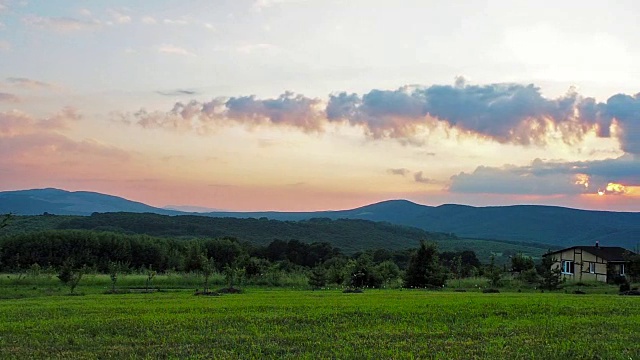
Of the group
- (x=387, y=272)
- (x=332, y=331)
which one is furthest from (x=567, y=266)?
(x=332, y=331)

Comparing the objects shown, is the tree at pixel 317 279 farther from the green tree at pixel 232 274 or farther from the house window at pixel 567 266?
the house window at pixel 567 266

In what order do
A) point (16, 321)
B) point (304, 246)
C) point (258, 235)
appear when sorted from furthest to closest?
point (258, 235) → point (304, 246) → point (16, 321)

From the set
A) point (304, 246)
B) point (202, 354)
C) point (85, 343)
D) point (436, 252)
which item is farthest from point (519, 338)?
point (304, 246)

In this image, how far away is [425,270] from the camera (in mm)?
56750

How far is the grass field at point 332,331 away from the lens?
1616 cm

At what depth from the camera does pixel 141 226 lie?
138250mm

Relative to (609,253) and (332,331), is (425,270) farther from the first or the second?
(332,331)

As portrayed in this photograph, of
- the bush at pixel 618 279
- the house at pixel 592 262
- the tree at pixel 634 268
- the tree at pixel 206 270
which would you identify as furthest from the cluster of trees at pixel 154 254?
the tree at pixel 634 268

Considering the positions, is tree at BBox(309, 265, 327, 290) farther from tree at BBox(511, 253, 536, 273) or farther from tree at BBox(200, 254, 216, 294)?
tree at BBox(511, 253, 536, 273)

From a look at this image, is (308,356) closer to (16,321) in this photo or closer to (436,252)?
(16,321)

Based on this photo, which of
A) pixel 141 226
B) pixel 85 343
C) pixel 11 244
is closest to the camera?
pixel 85 343

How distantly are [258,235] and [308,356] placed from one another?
441ft

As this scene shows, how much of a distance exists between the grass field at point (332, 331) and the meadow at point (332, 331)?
0.03m

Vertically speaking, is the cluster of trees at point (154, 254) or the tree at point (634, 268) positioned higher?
the tree at point (634, 268)
